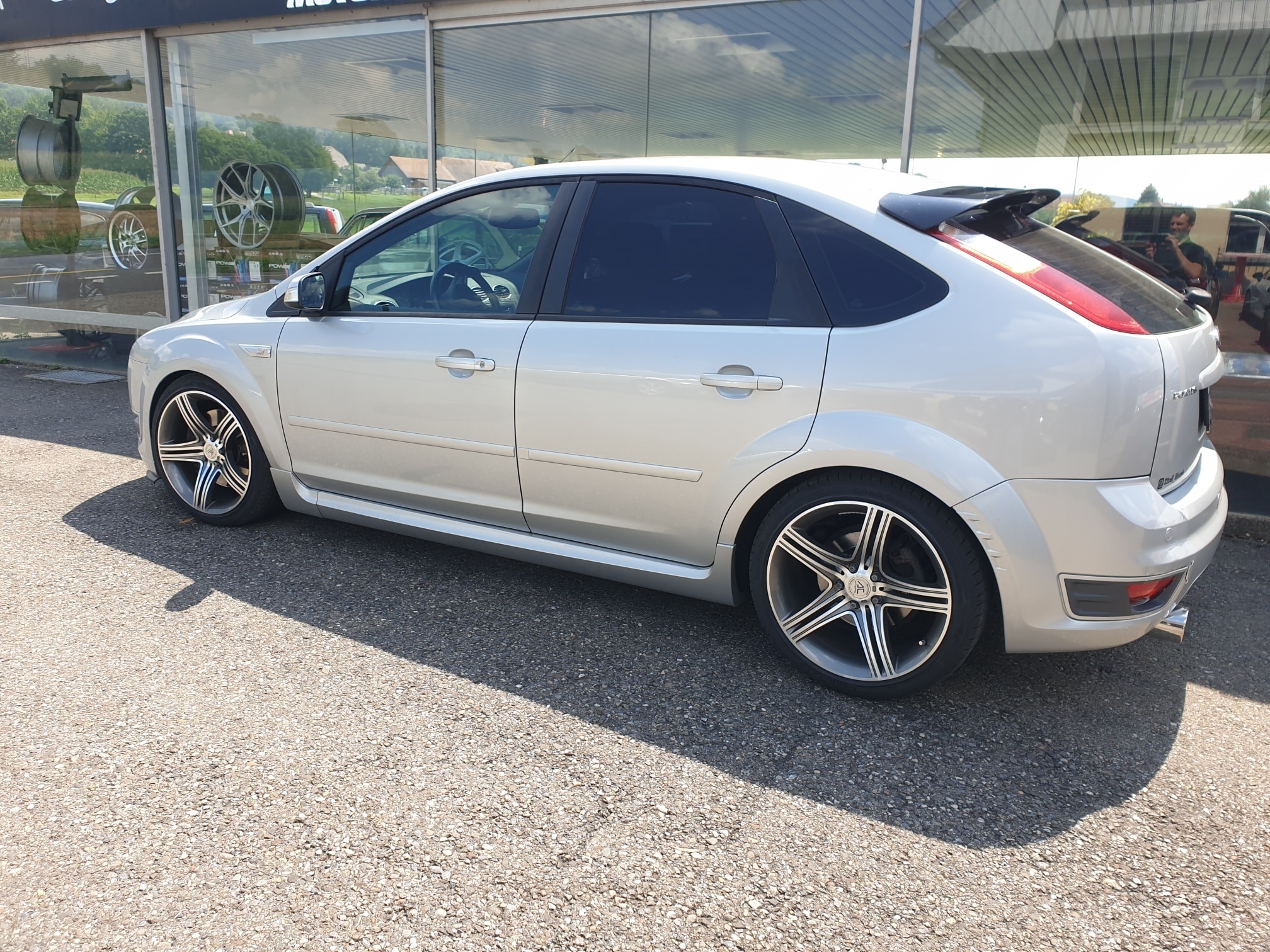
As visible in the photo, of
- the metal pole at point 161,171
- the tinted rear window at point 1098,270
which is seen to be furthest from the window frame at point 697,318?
the metal pole at point 161,171

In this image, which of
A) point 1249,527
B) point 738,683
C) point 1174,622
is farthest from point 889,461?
point 1249,527

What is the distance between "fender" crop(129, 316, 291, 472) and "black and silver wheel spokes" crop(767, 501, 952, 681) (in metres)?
2.43

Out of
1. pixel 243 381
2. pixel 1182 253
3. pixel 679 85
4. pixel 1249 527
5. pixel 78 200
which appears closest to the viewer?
pixel 243 381

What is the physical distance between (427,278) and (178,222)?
6720 millimetres

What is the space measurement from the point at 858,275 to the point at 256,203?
25.3 ft

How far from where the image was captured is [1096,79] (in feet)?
19.9

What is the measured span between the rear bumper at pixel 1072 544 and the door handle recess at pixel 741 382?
0.70 meters

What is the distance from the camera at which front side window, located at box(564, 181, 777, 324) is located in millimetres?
3264

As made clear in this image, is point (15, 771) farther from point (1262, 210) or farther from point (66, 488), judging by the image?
point (1262, 210)

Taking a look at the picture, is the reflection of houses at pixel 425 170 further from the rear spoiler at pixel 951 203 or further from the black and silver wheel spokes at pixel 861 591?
the black and silver wheel spokes at pixel 861 591

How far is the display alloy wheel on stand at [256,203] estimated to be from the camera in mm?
8977

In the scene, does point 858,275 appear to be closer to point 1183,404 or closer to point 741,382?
point 741,382

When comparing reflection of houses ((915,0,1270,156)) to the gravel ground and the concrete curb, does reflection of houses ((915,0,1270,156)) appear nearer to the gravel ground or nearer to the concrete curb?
the concrete curb

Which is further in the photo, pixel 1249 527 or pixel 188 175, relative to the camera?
pixel 188 175
